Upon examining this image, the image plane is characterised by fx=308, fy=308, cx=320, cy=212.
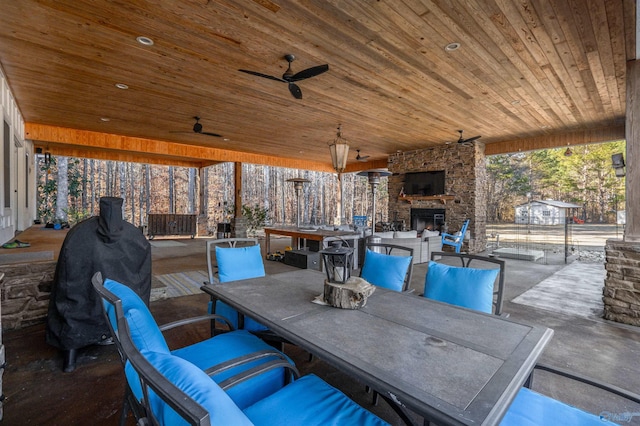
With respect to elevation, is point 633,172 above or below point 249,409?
above

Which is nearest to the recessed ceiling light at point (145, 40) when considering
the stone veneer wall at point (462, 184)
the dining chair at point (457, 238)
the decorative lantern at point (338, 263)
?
the decorative lantern at point (338, 263)

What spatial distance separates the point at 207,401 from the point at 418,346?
2.71 ft

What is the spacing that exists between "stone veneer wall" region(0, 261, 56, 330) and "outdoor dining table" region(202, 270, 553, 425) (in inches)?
92.6

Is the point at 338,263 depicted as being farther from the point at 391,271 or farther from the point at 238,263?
the point at 238,263

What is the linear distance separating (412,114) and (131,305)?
5.53 m

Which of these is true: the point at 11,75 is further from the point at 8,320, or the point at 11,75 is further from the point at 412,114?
the point at 412,114

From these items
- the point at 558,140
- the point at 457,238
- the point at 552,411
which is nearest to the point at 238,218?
the point at 457,238

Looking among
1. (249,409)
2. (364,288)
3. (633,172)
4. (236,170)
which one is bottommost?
(249,409)

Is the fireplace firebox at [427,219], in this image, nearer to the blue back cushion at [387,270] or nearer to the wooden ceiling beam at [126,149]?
the wooden ceiling beam at [126,149]

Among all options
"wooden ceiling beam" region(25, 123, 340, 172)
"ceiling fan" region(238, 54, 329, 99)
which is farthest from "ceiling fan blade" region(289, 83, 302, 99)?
"wooden ceiling beam" region(25, 123, 340, 172)

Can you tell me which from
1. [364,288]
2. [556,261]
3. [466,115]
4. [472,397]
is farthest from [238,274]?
[556,261]

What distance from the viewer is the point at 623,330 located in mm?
3131

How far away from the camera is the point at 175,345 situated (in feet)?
8.58

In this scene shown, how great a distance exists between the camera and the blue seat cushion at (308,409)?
110 cm
